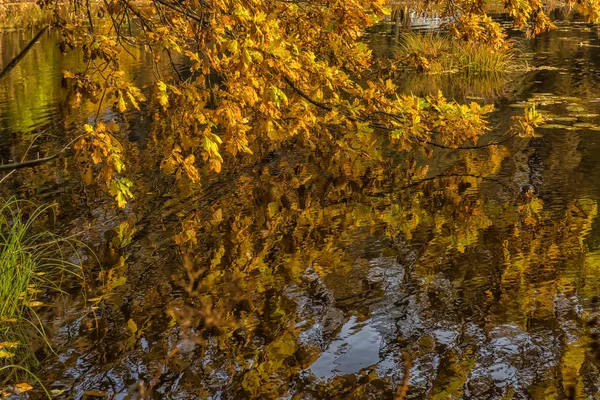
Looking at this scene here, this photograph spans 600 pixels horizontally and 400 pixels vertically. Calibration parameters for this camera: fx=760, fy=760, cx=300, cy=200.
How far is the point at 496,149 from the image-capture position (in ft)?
40.3

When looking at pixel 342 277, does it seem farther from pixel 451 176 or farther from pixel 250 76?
pixel 451 176

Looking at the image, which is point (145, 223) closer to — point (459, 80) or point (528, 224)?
point (528, 224)

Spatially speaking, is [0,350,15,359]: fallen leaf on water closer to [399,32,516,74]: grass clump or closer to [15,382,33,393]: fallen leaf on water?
[15,382,33,393]: fallen leaf on water

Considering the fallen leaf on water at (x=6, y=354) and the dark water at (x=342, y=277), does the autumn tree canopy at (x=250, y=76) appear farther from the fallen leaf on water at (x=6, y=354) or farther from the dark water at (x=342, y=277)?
the fallen leaf on water at (x=6, y=354)

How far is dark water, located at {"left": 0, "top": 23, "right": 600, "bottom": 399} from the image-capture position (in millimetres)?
5164

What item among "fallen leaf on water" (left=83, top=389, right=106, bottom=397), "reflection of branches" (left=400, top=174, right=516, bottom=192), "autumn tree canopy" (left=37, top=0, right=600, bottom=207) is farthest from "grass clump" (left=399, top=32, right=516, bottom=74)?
"fallen leaf on water" (left=83, top=389, right=106, bottom=397)

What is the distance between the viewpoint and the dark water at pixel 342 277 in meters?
5.16

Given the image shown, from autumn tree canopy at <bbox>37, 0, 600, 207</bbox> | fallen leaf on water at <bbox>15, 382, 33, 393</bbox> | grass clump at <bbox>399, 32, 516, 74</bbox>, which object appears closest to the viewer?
fallen leaf on water at <bbox>15, 382, 33, 393</bbox>

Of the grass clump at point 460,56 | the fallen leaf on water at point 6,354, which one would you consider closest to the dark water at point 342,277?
the fallen leaf on water at point 6,354

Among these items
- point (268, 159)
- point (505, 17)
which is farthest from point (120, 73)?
point (505, 17)

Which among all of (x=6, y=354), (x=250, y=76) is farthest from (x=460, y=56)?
(x=6, y=354)

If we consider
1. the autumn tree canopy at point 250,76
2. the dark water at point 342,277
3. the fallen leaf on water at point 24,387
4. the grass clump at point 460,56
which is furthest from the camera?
the grass clump at point 460,56

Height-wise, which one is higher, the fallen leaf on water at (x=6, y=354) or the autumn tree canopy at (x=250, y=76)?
the autumn tree canopy at (x=250, y=76)

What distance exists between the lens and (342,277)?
6980 millimetres
